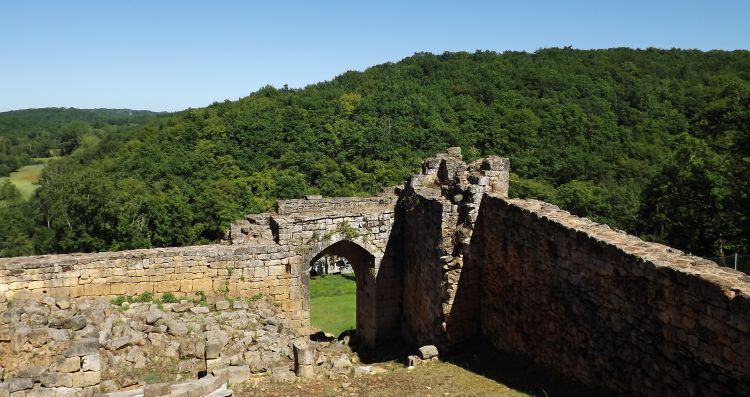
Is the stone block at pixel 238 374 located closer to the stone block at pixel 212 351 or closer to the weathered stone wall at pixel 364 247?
the stone block at pixel 212 351

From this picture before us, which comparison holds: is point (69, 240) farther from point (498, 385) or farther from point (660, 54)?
point (660, 54)

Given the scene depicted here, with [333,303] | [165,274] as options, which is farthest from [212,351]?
[333,303]

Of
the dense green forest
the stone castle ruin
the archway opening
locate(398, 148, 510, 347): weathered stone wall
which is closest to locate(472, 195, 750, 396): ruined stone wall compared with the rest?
the stone castle ruin

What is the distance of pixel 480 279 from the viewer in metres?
11.6

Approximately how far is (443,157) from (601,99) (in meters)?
29.1

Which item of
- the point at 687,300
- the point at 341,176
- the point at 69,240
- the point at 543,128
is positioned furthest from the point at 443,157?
the point at 69,240

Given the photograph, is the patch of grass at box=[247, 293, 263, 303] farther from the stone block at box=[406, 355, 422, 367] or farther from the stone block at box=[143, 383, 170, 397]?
the stone block at box=[143, 383, 170, 397]

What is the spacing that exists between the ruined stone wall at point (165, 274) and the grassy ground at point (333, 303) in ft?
28.6

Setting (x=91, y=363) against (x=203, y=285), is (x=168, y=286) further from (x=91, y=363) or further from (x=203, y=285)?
(x=91, y=363)

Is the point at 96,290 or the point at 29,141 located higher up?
the point at 29,141

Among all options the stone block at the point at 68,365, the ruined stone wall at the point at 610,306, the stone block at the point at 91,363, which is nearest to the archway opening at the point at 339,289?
the ruined stone wall at the point at 610,306

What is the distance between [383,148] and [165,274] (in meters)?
26.1

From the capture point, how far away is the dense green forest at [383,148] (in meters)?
33.8

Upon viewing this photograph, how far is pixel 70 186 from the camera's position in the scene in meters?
35.2
